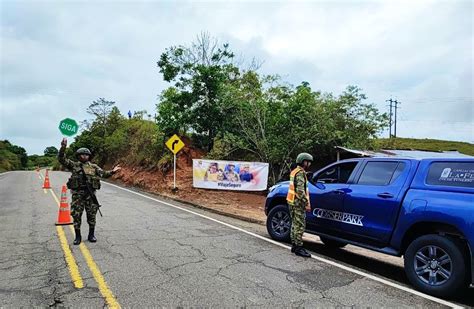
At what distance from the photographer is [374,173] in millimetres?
6391

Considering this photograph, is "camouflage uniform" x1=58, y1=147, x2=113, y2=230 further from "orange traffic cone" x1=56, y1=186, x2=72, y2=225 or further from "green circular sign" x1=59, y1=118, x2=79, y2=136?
"orange traffic cone" x1=56, y1=186, x2=72, y2=225

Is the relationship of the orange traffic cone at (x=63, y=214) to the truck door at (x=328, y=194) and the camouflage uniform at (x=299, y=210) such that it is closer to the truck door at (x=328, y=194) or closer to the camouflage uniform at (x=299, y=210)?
the camouflage uniform at (x=299, y=210)

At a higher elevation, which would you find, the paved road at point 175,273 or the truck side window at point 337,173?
the truck side window at point 337,173

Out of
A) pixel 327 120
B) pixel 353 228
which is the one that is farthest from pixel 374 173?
pixel 327 120

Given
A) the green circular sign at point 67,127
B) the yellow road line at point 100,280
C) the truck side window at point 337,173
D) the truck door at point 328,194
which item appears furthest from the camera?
the green circular sign at point 67,127

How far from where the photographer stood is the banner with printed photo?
1698cm

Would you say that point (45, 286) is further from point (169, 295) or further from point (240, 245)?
point (240, 245)

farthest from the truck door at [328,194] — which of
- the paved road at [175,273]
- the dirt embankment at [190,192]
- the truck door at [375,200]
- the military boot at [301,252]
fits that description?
the dirt embankment at [190,192]

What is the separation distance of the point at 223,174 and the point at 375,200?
11.4m

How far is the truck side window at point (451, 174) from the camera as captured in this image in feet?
16.6

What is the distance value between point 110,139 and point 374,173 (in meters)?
32.0

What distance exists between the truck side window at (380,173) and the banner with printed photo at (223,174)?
10811 millimetres

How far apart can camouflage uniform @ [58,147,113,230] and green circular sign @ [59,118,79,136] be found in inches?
71.2

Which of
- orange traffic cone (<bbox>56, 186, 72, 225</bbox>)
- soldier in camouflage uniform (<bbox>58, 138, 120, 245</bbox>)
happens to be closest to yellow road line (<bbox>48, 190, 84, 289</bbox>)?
soldier in camouflage uniform (<bbox>58, 138, 120, 245</bbox>)
